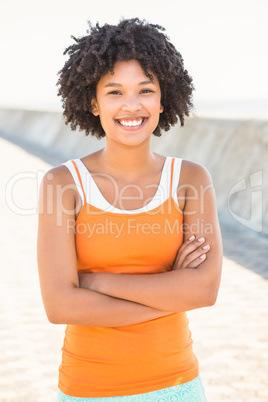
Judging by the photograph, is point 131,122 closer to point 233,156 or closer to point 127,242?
point 127,242

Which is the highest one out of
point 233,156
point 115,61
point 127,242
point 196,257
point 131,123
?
point 115,61

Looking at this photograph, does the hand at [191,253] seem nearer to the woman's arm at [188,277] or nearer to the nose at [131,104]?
the woman's arm at [188,277]

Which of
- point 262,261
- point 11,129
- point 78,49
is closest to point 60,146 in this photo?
point 11,129

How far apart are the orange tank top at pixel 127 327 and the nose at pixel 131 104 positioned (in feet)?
0.89

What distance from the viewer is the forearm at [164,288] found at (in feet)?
8.07

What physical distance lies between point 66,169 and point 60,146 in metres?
16.7

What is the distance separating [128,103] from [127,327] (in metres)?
0.85

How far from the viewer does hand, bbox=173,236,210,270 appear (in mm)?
2562

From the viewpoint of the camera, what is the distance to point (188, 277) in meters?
2.63

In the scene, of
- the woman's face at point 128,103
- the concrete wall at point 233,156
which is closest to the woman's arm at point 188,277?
the woman's face at point 128,103

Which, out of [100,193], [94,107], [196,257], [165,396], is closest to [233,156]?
[94,107]

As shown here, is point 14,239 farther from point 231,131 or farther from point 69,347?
point 69,347

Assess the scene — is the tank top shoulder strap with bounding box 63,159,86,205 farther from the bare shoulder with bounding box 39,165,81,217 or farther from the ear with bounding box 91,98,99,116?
the ear with bounding box 91,98,99,116

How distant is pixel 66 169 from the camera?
2494mm
